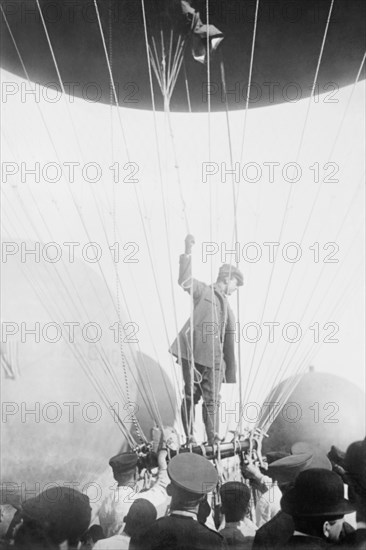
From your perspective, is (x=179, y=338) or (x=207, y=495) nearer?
(x=207, y=495)

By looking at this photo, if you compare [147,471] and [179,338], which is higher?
[179,338]

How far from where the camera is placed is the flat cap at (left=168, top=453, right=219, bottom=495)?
3.03 metres

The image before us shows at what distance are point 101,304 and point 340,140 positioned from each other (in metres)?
2.15

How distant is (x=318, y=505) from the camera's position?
9.92ft

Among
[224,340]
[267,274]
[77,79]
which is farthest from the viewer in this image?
[77,79]

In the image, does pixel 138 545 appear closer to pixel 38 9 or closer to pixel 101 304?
pixel 101 304

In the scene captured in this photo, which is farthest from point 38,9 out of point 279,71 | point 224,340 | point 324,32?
point 224,340

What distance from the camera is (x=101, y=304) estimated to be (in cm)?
363

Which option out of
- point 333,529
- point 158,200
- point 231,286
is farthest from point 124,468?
point 158,200

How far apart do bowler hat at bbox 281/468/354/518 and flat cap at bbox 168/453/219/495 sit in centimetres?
46

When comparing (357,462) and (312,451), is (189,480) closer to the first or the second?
(312,451)

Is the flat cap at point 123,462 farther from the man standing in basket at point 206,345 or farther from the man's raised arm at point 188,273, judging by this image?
the man's raised arm at point 188,273

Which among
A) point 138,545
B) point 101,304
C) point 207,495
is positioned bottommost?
point 138,545

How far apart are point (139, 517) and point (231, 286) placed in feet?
5.18
